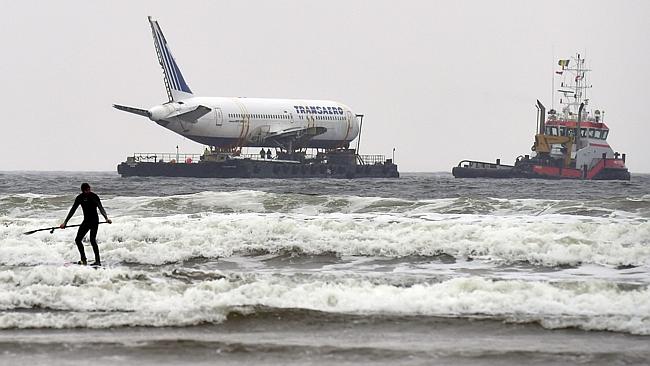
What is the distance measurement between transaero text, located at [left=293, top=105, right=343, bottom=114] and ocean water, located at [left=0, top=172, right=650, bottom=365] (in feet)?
233

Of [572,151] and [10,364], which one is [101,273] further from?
[572,151]

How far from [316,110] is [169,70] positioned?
42.2 feet

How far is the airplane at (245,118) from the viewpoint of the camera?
9088cm

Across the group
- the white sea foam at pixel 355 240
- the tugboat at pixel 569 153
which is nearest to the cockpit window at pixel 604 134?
the tugboat at pixel 569 153

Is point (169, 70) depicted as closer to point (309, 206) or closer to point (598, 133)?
point (598, 133)

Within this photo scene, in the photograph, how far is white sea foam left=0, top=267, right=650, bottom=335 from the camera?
13750 millimetres

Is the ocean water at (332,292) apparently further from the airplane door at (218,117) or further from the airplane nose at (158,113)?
the airplane nose at (158,113)

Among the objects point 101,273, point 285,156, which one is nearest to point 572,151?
point 285,156

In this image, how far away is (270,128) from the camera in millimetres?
95438

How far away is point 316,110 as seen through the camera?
99125mm

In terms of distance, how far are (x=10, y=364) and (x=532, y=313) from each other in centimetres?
646

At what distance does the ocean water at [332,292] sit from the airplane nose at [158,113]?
65876 mm

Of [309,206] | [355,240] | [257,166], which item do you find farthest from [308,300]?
[257,166]

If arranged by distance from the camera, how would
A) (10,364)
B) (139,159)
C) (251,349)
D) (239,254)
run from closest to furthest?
(10,364)
(251,349)
(239,254)
(139,159)
